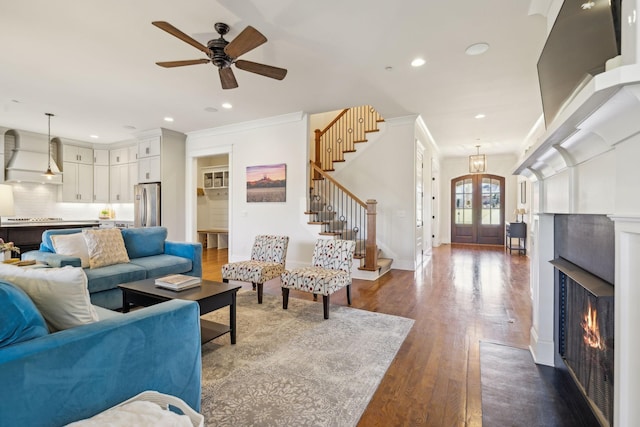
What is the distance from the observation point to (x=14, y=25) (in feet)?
9.37

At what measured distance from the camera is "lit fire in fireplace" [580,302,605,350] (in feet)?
4.90

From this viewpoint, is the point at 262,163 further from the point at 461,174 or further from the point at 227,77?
the point at 461,174

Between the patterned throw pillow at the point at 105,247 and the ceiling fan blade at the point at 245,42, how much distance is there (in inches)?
101

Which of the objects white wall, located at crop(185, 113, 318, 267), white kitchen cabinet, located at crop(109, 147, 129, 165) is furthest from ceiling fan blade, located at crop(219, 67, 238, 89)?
white kitchen cabinet, located at crop(109, 147, 129, 165)

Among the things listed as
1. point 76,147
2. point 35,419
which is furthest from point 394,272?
point 76,147

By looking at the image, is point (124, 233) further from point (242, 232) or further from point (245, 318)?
point (242, 232)

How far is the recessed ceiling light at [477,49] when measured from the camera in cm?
316

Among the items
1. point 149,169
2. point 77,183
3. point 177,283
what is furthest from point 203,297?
point 77,183

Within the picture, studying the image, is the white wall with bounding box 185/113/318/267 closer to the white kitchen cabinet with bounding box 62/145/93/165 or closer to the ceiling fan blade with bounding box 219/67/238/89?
the ceiling fan blade with bounding box 219/67/238/89

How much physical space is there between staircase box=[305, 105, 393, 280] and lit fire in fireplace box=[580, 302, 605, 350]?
3.56 meters

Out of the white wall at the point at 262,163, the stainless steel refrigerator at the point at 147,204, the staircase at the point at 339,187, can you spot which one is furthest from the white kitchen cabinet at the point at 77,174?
the staircase at the point at 339,187

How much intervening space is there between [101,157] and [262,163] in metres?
4.92

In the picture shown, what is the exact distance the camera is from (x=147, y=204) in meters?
6.70

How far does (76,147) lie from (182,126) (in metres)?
3.37
